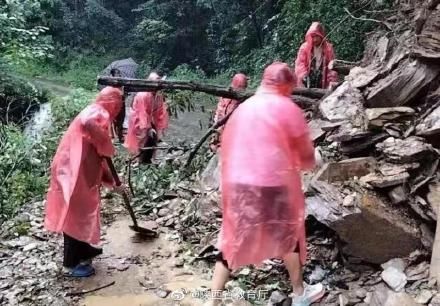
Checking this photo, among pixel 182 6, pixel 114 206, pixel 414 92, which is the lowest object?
pixel 114 206

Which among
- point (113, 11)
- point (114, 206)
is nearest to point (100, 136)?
point (114, 206)

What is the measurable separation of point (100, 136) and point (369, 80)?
7.56 ft

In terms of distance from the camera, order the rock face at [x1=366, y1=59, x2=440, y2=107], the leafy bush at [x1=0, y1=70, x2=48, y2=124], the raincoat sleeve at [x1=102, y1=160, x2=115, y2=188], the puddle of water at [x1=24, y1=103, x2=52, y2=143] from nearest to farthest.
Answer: the rock face at [x1=366, y1=59, x2=440, y2=107]
the raincoat sleeve at [x1=102, y1=160, x2=115, y2=188]
the puddle of water at [x1=24, y1=103, x2=52, y2=143]
the leafy bush at [x1=0, y1=70, x2=48, y2=124]

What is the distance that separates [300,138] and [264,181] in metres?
0.35

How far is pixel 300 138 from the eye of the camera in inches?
135

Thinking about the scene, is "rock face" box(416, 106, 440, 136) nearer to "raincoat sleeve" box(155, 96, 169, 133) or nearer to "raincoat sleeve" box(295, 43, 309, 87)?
"raincoat sleeve" box(295, 43, 309, 87)

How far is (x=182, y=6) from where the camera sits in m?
18.3

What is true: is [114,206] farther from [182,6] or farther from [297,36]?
[182,6]

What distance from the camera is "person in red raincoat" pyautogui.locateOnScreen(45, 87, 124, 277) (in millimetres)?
4477

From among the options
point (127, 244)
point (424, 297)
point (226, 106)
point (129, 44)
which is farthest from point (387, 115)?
point (129, 44)

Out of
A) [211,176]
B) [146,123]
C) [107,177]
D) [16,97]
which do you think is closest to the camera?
[107,177]

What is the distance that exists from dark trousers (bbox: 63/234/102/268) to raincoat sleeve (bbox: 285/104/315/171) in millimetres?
2108

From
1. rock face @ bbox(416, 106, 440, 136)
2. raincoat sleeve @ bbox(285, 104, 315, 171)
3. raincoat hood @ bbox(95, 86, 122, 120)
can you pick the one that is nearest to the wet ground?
raincoat hood @ bbox(95, 86, 122, 120)

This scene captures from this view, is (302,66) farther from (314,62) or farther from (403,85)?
(403,85)
